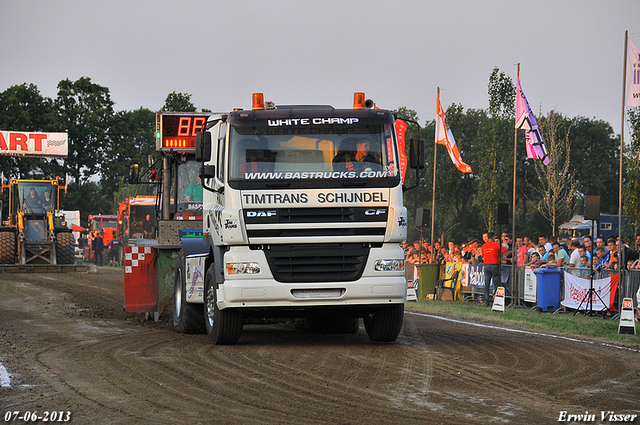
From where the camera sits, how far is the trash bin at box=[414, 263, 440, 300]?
2459 centimetres

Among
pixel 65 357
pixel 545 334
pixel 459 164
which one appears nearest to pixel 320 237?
pixel 65 357

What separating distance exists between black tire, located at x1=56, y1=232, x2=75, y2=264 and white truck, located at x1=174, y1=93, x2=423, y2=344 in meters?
26.2

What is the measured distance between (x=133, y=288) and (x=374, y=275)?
6.07 metres

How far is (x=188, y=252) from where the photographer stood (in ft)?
43.2

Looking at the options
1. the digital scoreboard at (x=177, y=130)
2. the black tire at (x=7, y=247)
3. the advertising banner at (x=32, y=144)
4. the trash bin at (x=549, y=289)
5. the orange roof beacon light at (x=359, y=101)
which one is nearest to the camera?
the orange roof beacon light at (x=359, y=101)

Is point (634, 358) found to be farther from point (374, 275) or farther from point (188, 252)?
point (188, 252)

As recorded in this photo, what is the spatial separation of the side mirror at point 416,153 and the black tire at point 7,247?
26842 mm

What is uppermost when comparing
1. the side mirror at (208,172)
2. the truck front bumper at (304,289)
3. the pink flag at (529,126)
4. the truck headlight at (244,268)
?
the pink flag at (529,126)

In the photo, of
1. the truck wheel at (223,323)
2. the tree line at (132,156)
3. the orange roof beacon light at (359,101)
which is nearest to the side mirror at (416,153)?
the orange roof beacon light at (359,101)

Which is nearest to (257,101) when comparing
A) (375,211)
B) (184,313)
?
(375,211)

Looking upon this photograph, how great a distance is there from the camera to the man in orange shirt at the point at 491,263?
21.1 metres

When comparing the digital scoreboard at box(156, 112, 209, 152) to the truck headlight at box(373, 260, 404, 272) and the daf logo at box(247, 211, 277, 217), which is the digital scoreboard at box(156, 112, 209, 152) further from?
the truck headlight at box(373, 260, 404, 272)

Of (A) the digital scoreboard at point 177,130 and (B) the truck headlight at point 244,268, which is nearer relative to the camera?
(B) the truck headlight at point 244,268

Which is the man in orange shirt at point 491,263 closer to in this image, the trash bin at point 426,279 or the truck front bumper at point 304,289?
the trash bin at point 426,279
